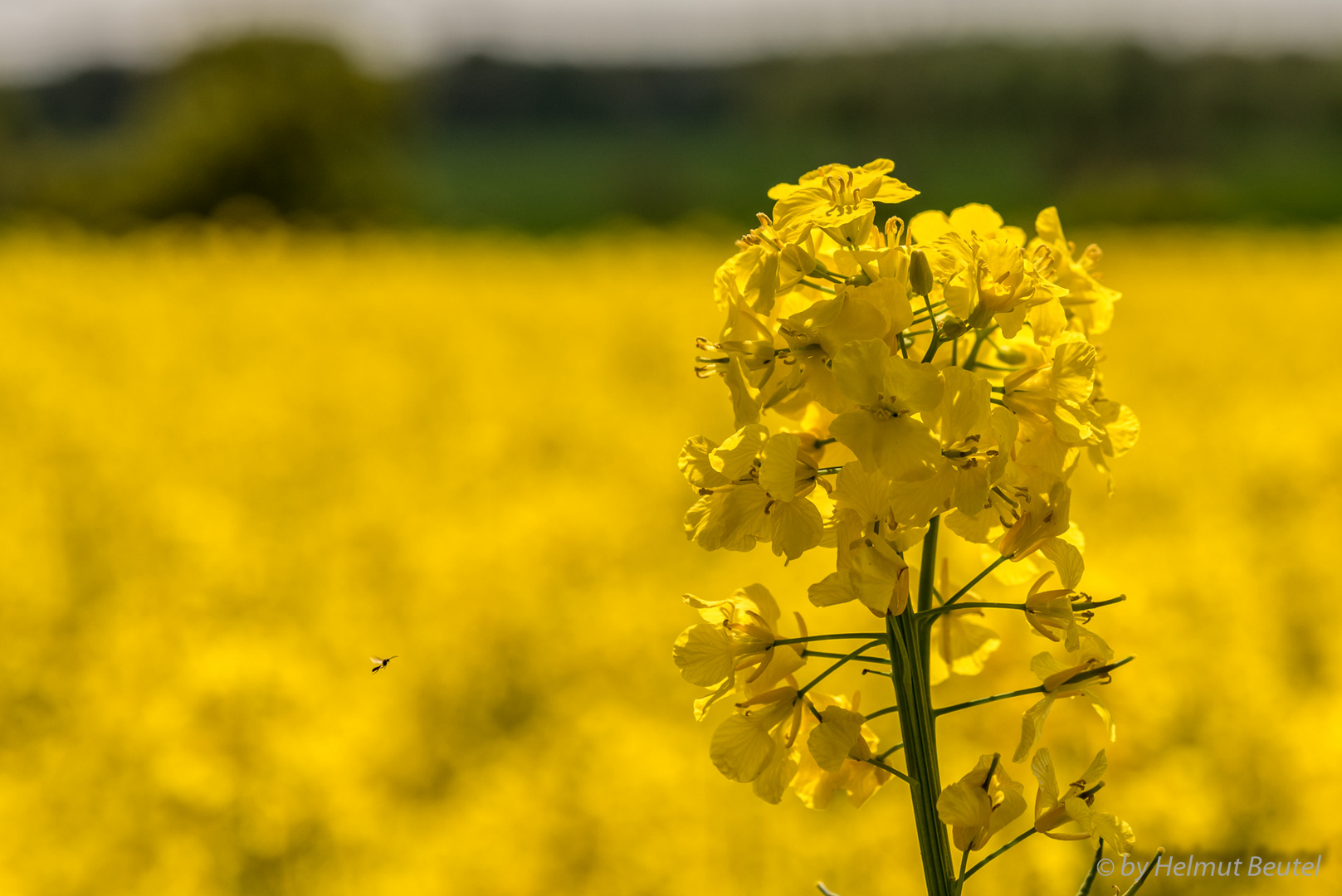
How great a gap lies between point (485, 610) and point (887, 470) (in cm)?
380

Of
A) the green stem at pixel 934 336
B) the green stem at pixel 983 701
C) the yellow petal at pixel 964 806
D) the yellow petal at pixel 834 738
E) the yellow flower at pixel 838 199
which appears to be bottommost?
the yellow petal at pixel 964 806

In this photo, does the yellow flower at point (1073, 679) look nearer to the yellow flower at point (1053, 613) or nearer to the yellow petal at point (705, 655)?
the yellow flower at point (1053, 613)

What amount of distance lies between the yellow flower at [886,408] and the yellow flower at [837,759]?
0.68 feet

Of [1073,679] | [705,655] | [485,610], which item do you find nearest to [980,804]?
[1073,679]

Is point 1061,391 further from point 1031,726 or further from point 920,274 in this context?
point 1031,726

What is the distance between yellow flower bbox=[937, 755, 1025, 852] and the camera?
830 mm

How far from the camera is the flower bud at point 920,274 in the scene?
84 centimetres

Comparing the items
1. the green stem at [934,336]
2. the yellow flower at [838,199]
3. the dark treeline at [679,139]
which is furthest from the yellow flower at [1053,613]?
the dark treeline at [679,139]

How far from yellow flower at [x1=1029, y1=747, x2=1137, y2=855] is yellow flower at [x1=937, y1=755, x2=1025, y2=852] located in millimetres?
18

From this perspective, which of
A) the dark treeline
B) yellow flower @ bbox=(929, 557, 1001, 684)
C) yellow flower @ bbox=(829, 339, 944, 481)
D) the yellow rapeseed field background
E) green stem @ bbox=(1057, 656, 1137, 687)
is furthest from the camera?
the dark treeline

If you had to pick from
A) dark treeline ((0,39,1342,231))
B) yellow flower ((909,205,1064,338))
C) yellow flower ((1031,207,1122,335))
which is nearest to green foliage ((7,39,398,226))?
dark treeline ((0,39,1342,231))

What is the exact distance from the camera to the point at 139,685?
3.71 m

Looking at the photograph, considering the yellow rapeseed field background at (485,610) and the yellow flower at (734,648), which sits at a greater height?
the yellow rapeseed field background at (485,610)

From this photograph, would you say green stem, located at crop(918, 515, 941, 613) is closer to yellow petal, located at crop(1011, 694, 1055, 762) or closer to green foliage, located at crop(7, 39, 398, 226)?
yellow petal, located at crop(1011, 694, 1055, 762)
